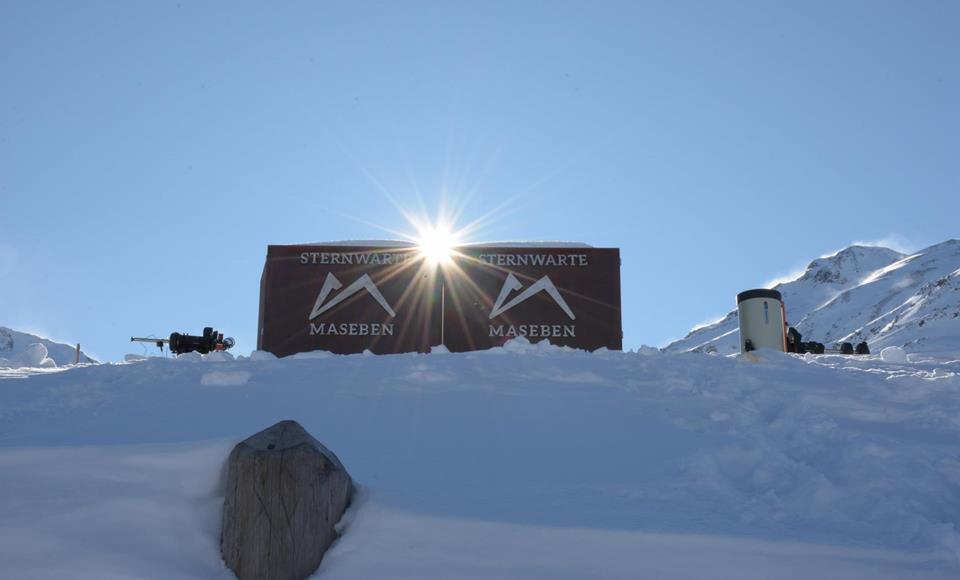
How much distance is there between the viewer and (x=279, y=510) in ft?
14.6

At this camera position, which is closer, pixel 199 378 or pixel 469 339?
pixel 199 378

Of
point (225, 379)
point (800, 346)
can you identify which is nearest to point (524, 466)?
point (225, 379)

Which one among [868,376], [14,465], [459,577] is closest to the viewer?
[459,577]

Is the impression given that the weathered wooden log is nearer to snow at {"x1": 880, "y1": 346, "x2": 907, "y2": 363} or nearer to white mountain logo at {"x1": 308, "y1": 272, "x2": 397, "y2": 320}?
snow at {"x1": 880, "y1": 346, "x2": 907, "y2": 363}

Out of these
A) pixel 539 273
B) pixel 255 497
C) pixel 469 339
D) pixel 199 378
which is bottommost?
pixel 255 497

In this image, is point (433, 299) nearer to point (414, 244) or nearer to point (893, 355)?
point (414, 244)

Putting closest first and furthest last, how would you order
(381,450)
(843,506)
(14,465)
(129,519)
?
(129,519) < (14,465) < (843,506) < (381,450)

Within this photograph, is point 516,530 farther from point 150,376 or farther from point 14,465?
point 150,376

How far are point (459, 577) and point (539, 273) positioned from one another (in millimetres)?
16146

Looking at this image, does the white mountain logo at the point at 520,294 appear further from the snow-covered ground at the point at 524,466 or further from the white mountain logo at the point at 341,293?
the snow-covered ground at the point at 524,466

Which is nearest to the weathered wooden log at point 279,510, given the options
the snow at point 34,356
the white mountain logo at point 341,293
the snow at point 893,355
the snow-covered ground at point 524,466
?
the snow-covered ground at point 524,466

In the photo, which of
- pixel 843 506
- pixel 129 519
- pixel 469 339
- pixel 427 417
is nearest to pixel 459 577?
pixel 129 519

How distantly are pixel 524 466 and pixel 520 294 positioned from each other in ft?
46.0

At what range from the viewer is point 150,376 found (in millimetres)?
10102
